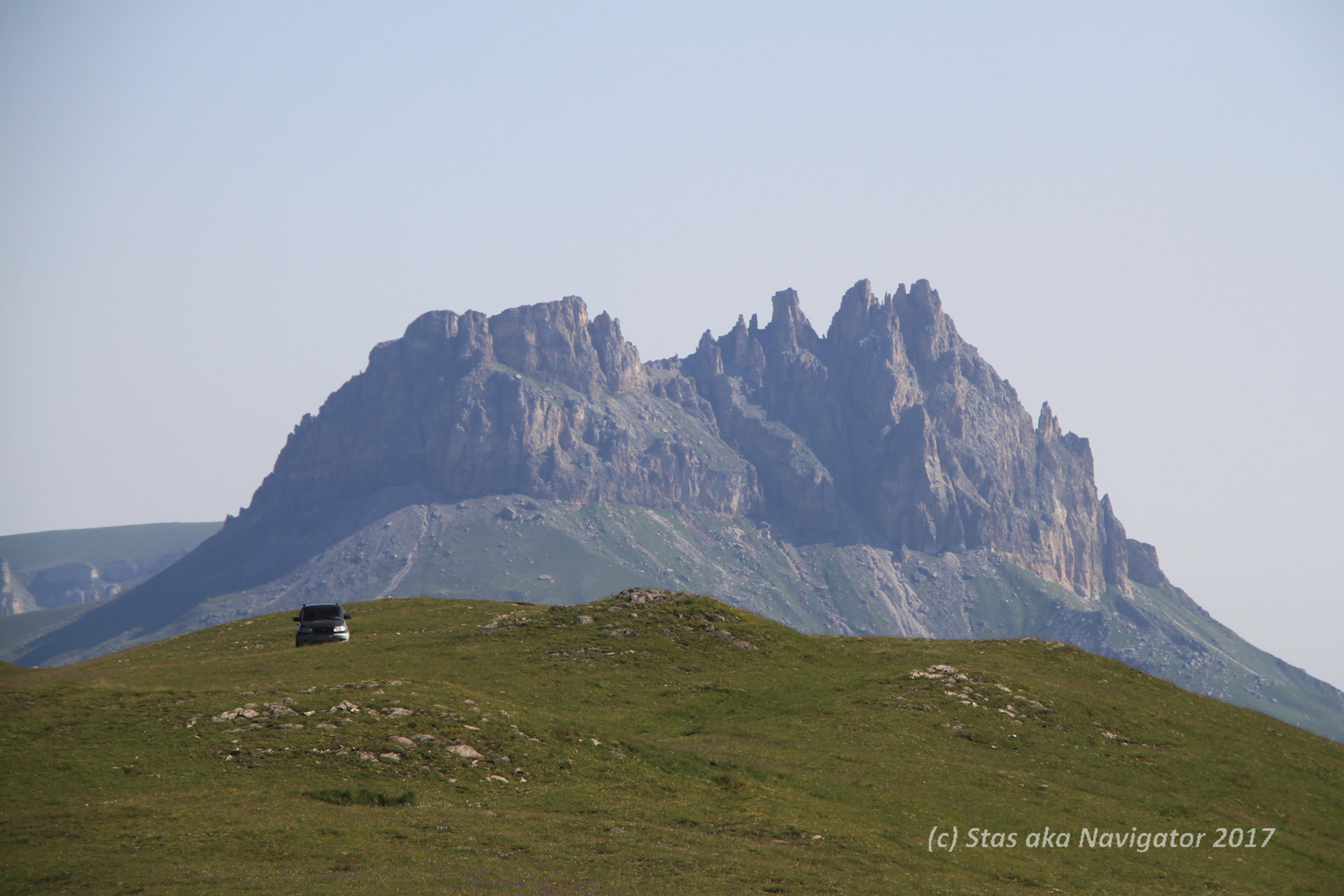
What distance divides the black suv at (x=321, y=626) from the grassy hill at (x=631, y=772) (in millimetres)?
2419

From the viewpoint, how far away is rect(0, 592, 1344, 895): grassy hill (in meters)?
35.9

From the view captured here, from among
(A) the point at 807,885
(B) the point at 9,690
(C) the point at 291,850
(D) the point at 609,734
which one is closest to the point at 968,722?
(D) the point at 609,734

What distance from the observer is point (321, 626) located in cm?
7475

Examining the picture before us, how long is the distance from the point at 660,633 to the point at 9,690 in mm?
39073

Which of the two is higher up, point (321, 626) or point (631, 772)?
point (321, 626)

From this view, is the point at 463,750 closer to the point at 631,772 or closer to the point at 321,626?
the point at 631,772

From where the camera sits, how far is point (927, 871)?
3975 centimetres

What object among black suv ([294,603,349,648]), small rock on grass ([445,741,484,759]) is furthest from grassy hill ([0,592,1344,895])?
black suv ([294,603,349,648])

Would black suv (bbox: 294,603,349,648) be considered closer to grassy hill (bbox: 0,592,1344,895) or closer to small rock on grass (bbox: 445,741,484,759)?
grassy hill (bbox: 0,592,1344,895)

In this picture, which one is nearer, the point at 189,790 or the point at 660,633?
the point at 189,790

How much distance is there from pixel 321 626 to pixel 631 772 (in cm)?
3532

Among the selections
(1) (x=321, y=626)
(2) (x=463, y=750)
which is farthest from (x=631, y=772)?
(1) (x=321, y=626)

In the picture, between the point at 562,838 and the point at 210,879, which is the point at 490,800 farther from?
the point at 210,879

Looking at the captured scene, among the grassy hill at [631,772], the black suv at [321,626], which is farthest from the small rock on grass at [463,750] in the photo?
the black suv at [321,626]
